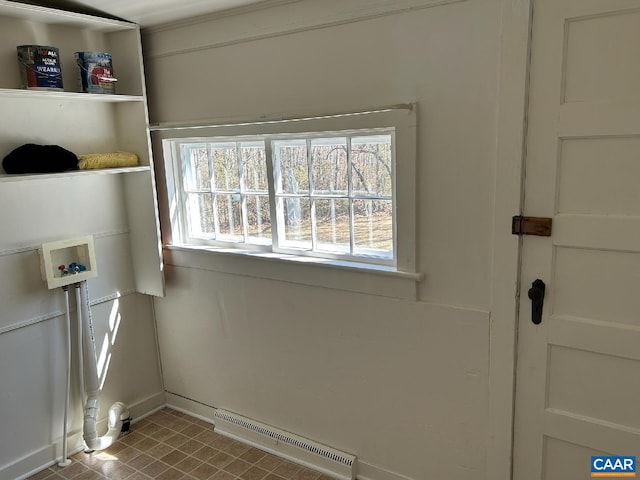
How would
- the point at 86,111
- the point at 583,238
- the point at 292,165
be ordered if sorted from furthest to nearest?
the point at 86,111, the point at 292,165, the point at 583,238

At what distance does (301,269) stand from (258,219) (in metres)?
0.45

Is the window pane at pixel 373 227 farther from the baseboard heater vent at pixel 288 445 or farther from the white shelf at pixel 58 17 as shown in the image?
the white shelf at pixel 58 17

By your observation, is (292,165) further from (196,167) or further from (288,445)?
(288,445)

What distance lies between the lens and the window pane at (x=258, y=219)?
2682 millimetres

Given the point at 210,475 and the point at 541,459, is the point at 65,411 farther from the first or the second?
the point at 541,459

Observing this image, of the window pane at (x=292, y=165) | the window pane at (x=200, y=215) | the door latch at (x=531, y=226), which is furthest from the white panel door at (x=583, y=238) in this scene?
the window pane at (x=200, y=215)

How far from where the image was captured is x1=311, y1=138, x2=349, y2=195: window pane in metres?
2.34

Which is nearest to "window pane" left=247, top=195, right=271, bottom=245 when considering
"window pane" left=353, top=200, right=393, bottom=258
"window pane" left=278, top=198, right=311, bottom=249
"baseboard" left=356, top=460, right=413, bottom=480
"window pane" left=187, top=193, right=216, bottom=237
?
"window pane" left=278, top=198, right=311, bottom=249

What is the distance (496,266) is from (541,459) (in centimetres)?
79

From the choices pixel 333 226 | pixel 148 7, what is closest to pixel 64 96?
pixel 148 7

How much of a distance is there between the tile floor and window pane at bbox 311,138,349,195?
1.45 meters

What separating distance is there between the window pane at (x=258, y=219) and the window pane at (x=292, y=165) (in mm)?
168

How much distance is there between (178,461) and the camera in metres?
2.68

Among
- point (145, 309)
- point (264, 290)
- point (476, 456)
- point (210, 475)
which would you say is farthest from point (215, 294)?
point (476, 456)
